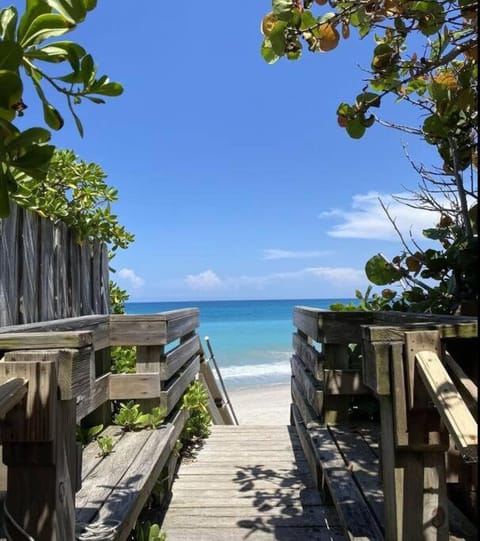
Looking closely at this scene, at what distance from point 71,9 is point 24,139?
0.34 metres

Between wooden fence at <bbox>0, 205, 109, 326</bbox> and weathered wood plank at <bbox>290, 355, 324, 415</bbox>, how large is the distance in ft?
6.17

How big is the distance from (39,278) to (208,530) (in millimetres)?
1922

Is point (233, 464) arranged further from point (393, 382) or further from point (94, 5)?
point (94, 5)

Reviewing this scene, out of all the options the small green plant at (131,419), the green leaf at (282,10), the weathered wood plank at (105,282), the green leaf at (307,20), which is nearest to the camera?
the green leaf at (282,10)

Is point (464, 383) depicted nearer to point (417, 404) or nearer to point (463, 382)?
point (463, 382)

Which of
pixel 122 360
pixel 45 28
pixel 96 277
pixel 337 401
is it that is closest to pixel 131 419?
pixel 122 360

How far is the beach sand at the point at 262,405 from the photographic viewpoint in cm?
1143

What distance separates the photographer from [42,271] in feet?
9.59

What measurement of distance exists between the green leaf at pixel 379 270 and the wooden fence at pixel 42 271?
233 centimetres

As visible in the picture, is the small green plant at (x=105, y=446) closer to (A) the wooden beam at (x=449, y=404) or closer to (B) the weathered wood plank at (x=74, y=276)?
(B) the weathered wood plank at (x=74, y=276)

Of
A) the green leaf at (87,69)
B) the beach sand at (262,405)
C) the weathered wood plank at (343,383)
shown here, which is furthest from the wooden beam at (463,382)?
the beach sand at (262,405)

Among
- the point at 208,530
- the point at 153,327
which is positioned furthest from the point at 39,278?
the point at 208,530

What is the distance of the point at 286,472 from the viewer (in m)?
3.96

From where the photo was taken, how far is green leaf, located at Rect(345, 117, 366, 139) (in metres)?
2.53
